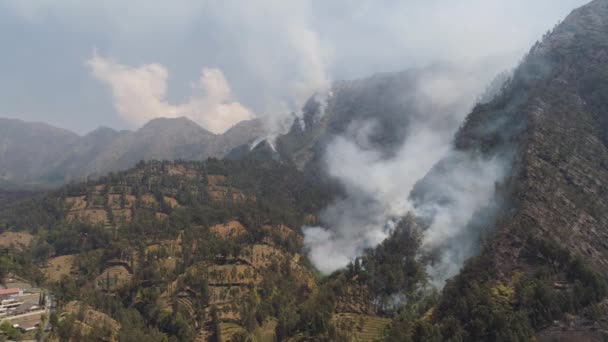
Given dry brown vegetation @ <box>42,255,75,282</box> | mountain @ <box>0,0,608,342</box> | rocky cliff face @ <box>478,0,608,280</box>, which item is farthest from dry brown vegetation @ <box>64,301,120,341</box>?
rocky cliff face @ <box>478,0,608,280</box>

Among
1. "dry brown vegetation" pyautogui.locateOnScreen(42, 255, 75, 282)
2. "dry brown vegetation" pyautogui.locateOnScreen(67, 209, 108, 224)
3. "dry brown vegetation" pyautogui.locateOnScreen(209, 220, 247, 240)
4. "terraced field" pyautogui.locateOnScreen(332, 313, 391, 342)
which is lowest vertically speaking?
"terraced field" pyautogui.locateOnScreen(332, 313, 391, 342)

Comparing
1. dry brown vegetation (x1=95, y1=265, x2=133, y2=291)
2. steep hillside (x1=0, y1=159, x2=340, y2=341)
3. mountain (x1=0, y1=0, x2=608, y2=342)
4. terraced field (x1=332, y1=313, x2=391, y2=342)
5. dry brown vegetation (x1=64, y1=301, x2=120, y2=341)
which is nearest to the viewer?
mountain (x1=0, y1=0, x2=608, y2=342)

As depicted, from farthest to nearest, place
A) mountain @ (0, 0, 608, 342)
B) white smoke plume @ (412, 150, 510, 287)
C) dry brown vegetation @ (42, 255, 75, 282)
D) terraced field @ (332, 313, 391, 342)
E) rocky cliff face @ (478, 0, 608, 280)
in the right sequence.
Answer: dry brown vegetation @ (42, 255, 75, 282)
white smoke plume @ (412, 150, 510, 287)
terraced field @ (332, 313, 391, 342)
rocky cliff face @ (478, 0, 608, 280)
mountain @ (0, 0, 608, 342)

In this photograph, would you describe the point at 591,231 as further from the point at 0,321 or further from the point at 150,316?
the point at 0,321

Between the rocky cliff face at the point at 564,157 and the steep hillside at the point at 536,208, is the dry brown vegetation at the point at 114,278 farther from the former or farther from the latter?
the rocky cliff face at the point at 564,157

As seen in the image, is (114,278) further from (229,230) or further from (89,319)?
(229,230)

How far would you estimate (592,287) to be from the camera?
72.0 metres

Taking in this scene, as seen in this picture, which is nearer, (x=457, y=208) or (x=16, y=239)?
(x=457, y=208)

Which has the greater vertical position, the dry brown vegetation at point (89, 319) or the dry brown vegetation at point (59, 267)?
the dry brown vegetation at point (59, 267)

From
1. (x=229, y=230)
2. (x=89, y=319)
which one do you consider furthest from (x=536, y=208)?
(x=229, y=230)

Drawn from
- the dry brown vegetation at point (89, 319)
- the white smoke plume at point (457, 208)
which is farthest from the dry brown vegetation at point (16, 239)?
the white smoke plume at point (457, 208)

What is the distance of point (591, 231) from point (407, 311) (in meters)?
45.2

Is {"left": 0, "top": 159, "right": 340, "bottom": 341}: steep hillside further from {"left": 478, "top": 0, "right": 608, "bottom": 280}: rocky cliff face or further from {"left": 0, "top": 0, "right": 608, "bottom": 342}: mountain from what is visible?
{"left": 478, "top": 0, "right": 608, "bottom": 280}: rocky cliff face

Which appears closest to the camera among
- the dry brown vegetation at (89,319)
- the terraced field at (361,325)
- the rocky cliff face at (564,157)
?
the rocky cliff face at (564,157)
